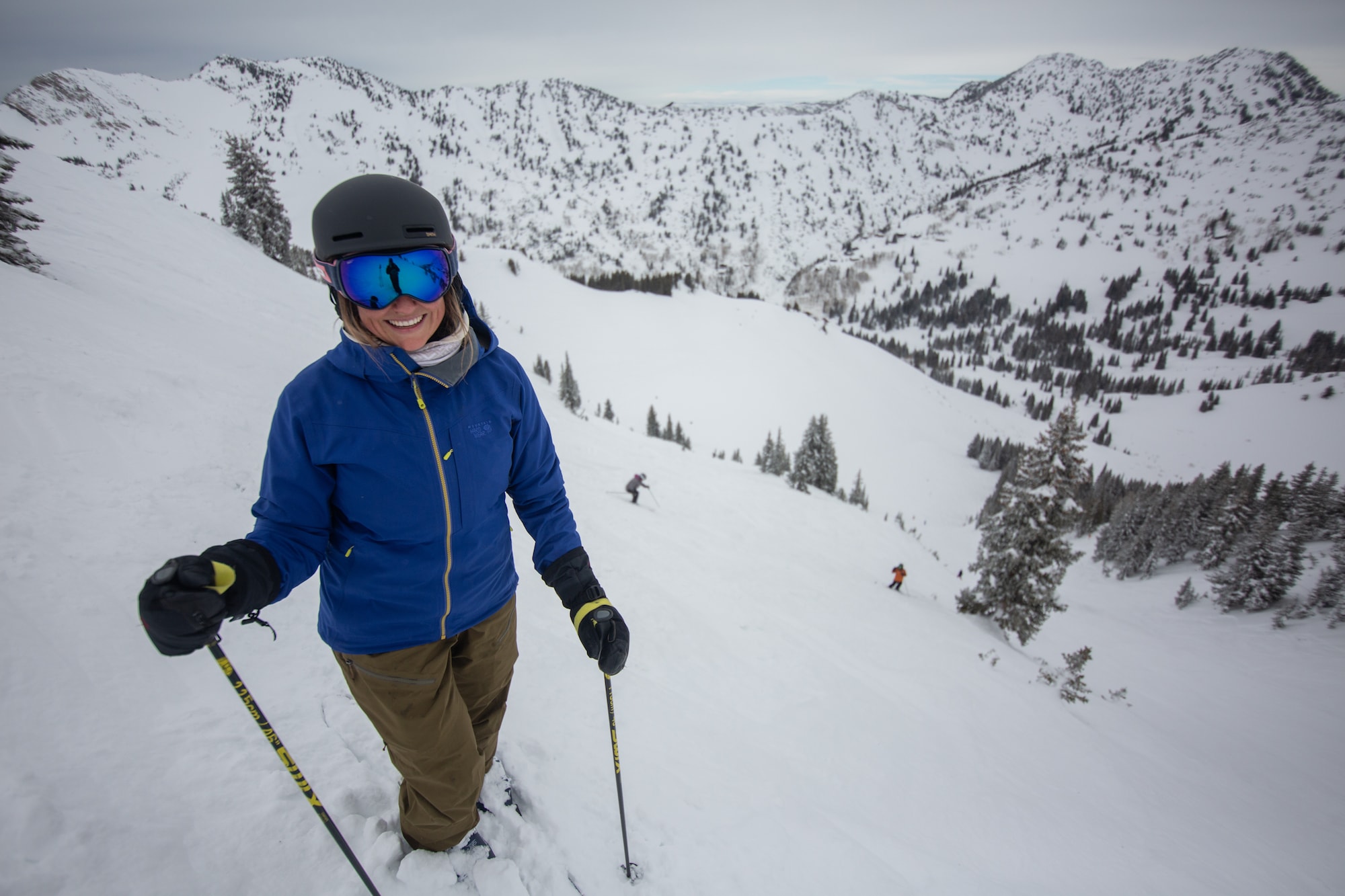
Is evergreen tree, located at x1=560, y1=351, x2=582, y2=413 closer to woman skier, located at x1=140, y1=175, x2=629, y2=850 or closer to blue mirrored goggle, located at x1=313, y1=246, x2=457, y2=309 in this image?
woman skier, located at x1=140, y1=175, x2=629, y2=850

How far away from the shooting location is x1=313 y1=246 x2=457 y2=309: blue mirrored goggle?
79.9 inches

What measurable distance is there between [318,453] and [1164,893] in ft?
30.6

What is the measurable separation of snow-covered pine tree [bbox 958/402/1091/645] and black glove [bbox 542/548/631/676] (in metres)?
16.6

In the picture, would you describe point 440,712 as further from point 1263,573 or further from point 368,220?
point 1263,573

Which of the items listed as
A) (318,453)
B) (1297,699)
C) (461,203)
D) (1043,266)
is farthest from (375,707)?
(1043,266)

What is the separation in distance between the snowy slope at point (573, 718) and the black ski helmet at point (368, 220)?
2.94 m

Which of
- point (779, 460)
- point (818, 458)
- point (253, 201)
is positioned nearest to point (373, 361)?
point (818, 458)

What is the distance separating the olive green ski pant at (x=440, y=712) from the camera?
2.37 meters

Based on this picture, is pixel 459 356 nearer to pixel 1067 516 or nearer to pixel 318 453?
pixel 318 453

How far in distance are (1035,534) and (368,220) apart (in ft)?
62.1

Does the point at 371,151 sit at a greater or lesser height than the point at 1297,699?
greater

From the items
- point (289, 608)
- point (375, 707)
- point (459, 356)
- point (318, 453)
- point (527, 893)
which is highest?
point (459, 356)

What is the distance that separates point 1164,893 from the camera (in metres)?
5.60

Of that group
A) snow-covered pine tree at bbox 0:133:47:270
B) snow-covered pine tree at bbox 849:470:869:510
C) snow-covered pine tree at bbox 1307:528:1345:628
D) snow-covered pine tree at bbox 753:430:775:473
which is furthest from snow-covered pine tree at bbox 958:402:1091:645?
snow-covered pine tree at bbox 1307:528:1345:628
